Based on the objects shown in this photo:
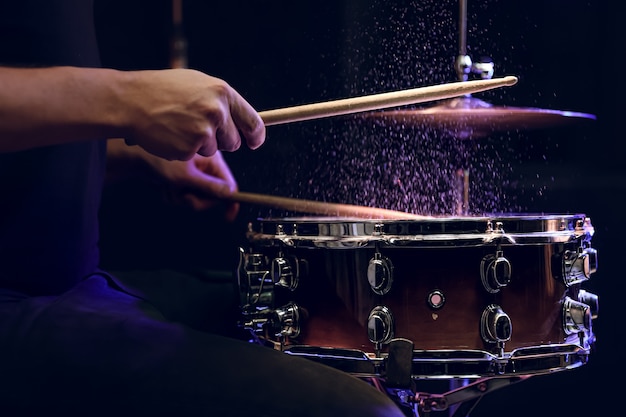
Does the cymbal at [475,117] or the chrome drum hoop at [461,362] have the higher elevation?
the cymbal at [475,117]

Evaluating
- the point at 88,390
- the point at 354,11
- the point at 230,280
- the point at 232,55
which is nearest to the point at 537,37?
→ the point at 354,11

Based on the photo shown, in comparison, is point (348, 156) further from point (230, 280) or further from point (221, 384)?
point (221, 384)

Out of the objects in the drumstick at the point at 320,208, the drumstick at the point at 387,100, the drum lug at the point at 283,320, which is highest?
the drumstick at the point at 387,100

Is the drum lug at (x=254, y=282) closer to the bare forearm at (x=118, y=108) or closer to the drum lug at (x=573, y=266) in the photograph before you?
the bare forearm at (x=118, y=108)

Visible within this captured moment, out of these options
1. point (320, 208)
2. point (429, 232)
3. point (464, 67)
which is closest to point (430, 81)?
point (464, 67)

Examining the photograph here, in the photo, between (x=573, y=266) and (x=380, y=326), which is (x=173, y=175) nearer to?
(x=380, y=326)

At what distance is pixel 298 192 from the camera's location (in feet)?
7.09

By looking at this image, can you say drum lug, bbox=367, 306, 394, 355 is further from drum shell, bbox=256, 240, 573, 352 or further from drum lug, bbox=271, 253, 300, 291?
drum lug, bbox=271, 253, 300, 291

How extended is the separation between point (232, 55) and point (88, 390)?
52.6 inches

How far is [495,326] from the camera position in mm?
1254

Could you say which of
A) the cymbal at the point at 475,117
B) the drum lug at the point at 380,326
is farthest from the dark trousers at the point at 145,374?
the cymbal at the point at 475,117

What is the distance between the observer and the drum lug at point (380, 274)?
1.26 m

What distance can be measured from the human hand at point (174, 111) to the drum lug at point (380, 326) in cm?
39

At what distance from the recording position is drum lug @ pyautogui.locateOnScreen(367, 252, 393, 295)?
1.26m
